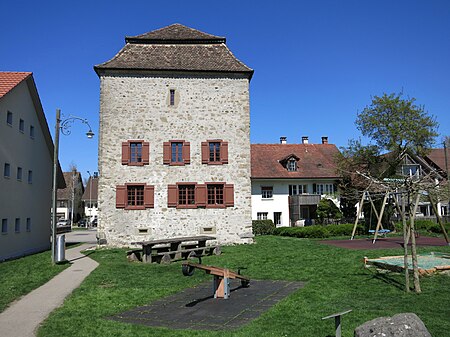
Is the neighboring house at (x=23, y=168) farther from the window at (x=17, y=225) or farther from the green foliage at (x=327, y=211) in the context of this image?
the green foliage at (x=327, y=211)

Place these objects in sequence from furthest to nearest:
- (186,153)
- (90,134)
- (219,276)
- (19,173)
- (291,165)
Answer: (291,165) < (186,153) < (19,173) < (90,134) < (219,276)

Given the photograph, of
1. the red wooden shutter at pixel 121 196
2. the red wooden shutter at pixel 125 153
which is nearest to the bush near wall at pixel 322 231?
the red wooden shutter at pixel 121 196

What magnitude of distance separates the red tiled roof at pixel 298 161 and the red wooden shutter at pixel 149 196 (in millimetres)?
15016

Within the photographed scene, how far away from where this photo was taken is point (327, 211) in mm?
35312

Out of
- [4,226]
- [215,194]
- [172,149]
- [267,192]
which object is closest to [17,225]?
[4,226]

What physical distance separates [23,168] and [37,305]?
1394 centimetres

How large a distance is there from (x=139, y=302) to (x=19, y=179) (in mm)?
14441

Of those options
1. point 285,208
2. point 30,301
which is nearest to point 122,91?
point 30,301

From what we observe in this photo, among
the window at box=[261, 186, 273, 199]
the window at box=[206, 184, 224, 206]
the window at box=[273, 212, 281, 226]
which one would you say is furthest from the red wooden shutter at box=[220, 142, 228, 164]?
the window at box=[273, 212, 281, 226]

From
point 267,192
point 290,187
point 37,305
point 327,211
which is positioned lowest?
point 37,305

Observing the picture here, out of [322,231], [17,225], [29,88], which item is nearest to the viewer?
[17,225]

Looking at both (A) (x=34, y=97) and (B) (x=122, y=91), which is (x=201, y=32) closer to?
(B) (x=122, y=91)

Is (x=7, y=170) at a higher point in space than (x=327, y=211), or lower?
higher

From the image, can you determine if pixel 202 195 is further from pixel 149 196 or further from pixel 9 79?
pixel 9 79
